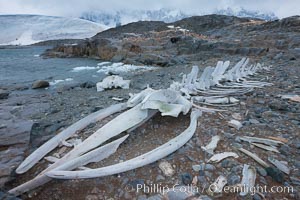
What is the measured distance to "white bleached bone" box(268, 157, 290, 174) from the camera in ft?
6.37

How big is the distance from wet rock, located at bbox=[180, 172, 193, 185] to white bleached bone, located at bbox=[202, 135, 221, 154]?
39cm

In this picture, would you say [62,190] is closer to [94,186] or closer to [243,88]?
[94,186]

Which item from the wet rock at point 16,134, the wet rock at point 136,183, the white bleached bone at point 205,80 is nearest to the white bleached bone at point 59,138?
the wet rock at point 16,134

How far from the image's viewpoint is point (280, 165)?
6.53 ft

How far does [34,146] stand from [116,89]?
4314mm

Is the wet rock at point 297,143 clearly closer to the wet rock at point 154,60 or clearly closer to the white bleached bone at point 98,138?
the white bleached bone at point 98,138

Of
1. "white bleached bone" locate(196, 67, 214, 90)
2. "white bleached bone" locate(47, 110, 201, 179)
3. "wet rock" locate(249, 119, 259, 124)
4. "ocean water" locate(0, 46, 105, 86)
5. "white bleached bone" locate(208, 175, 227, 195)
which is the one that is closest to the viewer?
"white bleached bone" locate(47, 110, 201, 179)

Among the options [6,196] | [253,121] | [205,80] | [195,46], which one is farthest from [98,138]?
[195,46]

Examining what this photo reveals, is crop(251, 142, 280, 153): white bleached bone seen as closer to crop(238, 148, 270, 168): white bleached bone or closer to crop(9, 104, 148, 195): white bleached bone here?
crop(238, 148, 270, 168): white bleached bone

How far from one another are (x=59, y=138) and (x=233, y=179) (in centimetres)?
160

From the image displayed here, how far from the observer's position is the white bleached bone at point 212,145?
2.22m

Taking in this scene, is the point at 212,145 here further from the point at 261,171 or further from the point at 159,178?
the point at 159,178

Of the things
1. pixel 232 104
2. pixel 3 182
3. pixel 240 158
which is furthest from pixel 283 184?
pixel 3 182

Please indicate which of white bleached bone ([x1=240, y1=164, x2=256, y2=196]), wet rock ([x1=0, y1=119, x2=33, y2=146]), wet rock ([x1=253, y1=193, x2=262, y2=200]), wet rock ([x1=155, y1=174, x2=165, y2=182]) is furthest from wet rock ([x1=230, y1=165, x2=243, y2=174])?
wet rock ([x1=0, y1=119, x2=33, y2=146])
